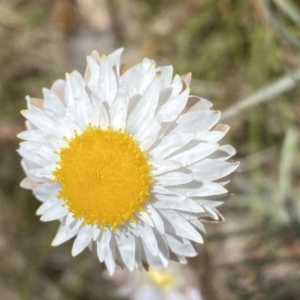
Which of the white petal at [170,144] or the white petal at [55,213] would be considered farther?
the white petal at [55,213]

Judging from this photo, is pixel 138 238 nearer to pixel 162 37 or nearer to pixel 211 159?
pixel 211 159

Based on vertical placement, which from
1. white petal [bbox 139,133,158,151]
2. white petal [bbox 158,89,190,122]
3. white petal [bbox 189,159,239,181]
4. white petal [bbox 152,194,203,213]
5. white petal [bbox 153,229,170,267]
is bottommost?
white petal [bbox 153,229,170,267]

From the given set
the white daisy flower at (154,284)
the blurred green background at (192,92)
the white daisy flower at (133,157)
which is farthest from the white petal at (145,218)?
the blurred green background at (192,92)

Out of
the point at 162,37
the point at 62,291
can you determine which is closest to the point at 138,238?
the point at 162,37

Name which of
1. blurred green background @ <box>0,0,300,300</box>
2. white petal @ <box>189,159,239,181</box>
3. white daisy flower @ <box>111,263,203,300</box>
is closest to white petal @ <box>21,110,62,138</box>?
white petal @ <box>189,159,239,181</box>

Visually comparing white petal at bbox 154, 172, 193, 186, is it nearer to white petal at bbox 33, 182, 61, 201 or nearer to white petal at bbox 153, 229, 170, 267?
white petal at bbox 153, 229, 170, 267

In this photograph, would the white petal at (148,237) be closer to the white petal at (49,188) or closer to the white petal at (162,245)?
the white petal at (162,245)
